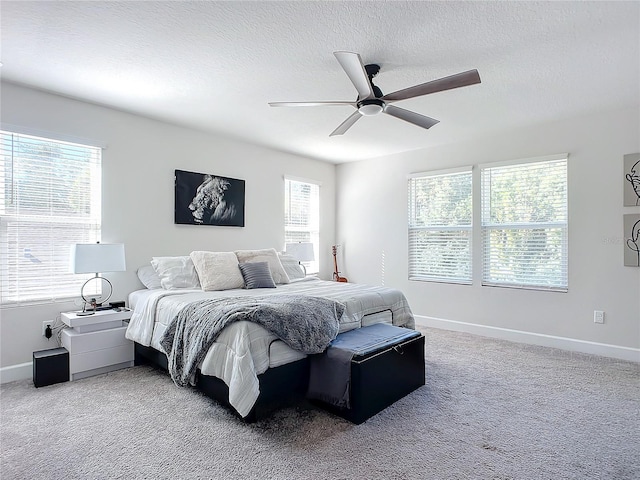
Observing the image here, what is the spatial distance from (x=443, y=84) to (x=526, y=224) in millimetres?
2701

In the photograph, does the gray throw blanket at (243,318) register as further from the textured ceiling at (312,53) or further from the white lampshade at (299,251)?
the white lampshade at (299,251)

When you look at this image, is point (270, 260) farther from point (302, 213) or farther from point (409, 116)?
point (409, 116)

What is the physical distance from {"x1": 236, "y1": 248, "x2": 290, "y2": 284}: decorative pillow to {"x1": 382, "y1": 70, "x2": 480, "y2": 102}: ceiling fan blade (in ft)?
7.74

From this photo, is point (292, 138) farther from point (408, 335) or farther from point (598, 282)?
point (598, 282)

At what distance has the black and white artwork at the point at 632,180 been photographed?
3.70m

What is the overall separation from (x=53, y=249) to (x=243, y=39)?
2.63 metres

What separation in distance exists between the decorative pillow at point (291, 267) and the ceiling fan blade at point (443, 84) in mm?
2595

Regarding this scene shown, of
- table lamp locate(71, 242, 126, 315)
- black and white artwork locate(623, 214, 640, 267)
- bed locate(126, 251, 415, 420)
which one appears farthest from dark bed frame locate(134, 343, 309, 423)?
black and white artwork locate(623, 214, 640, 267)

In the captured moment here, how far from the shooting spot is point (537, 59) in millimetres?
A: 2730

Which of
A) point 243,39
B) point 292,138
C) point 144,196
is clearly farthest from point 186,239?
point 243,39

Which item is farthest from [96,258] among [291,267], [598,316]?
[598,316]

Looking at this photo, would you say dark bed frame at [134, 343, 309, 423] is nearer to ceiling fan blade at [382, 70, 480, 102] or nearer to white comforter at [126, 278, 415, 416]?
white comforter at [126, 278, 415, 416]

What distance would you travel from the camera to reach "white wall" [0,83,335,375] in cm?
326

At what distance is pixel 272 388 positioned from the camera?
2428mm
